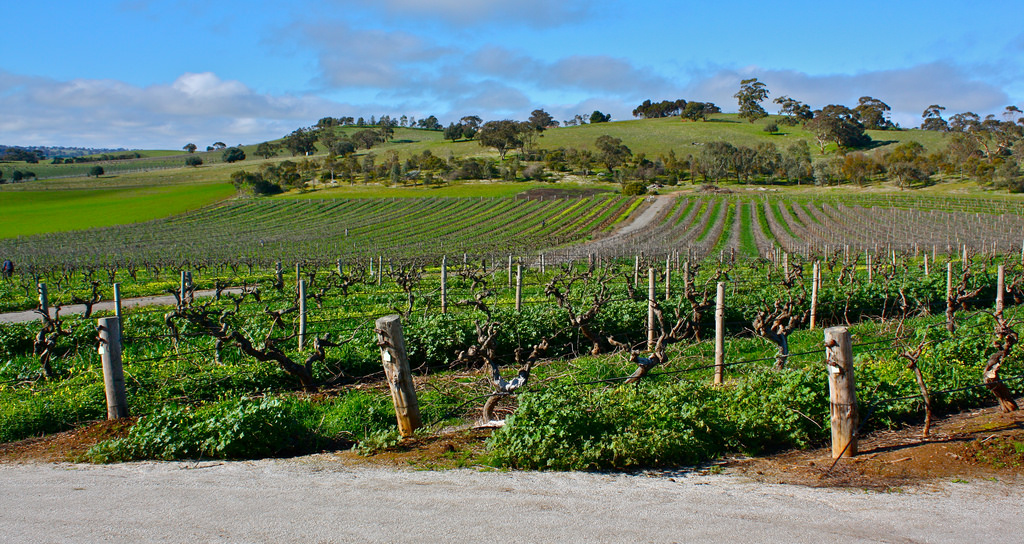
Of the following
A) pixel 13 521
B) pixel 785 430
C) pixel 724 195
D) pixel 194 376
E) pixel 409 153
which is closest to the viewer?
pixel 13 521

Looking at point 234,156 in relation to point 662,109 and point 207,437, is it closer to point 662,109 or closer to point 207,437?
point 662,109

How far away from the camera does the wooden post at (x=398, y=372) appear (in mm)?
7582

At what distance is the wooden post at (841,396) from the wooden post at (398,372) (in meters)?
4.40

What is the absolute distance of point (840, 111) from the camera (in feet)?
437

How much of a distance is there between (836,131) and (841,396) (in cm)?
13319

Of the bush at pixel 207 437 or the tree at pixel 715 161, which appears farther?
the tree at pixel 715 161

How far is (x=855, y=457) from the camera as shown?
22.1 feet

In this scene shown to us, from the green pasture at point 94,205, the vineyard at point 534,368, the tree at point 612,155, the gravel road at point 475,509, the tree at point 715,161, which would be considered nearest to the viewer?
the gravel road at point 475,509

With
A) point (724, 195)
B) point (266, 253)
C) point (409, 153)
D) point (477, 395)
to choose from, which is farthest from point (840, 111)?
point (477, 395)

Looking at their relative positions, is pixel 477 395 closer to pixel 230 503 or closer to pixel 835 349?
pixel 230 503

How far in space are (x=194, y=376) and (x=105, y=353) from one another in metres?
2.35

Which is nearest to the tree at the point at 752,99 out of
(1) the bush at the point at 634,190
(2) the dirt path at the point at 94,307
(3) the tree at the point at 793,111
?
(3) the tree at the point at 793,111

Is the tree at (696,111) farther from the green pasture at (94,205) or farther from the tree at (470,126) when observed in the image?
the green pasture at (94,205)

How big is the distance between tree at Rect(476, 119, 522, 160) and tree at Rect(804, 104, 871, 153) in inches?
2195
